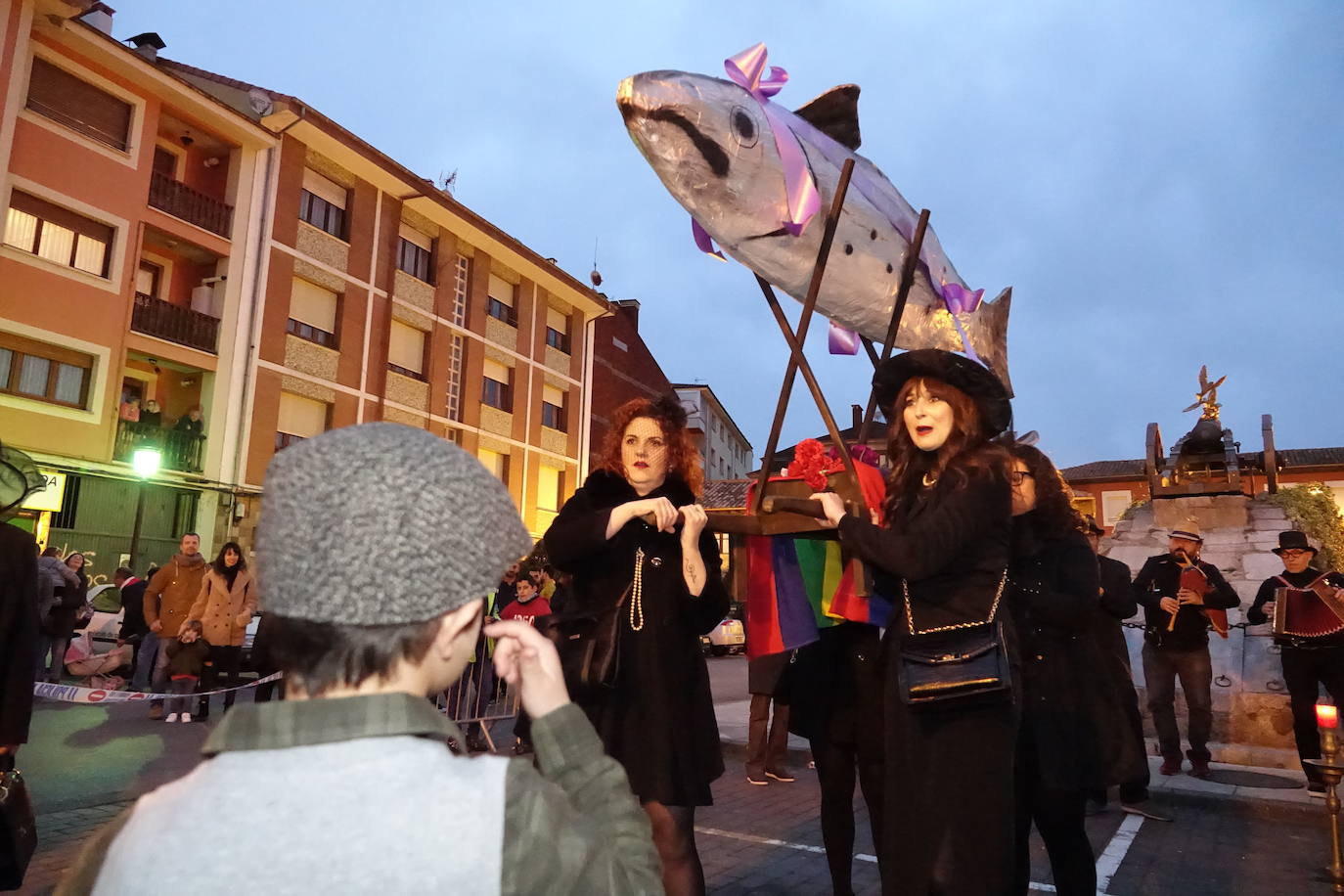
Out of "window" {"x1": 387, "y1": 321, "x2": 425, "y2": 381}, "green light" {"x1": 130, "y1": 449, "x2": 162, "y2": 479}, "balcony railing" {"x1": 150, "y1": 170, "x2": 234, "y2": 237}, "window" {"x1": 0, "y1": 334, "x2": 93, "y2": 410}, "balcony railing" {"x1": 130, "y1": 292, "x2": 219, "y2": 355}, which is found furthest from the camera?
"window" {"x1": 387, "y1": 321, "x2": 425, "y2": 381}

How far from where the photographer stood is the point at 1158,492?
10570 mm

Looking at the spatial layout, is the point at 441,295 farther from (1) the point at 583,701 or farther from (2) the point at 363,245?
(1) the point at 583,701

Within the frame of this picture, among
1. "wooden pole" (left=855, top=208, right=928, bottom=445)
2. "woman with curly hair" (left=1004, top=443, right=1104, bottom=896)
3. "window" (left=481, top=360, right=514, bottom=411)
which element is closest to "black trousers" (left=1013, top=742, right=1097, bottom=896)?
"woman with curly hair" (left=1004, top=443, right=1104, bottom=896)

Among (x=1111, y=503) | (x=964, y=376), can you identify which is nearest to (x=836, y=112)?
(x=964, y=376)

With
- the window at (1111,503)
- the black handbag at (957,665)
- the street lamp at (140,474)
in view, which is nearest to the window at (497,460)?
the street lamp at (140,474)

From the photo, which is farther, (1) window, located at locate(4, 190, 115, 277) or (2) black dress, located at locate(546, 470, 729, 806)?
(1) window, located at locate(4, 190, 115, 277)

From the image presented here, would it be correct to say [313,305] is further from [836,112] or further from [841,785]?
[841,785]

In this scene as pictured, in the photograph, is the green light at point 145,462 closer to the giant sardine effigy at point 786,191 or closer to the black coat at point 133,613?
the black coat at point 133,613

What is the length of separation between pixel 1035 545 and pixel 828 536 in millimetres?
930

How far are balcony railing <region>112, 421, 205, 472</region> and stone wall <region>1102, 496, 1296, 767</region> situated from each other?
57.6 feet

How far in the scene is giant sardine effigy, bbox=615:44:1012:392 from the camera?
Result: 3.35 metres

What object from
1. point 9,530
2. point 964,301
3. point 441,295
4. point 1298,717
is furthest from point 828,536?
point 441,295

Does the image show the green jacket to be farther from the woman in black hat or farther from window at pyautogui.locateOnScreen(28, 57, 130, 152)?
window at pyautogui.locateOnScreen(28, 57, 130, 152)

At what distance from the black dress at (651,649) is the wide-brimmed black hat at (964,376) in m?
0.97
